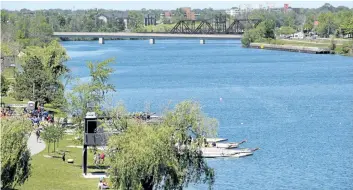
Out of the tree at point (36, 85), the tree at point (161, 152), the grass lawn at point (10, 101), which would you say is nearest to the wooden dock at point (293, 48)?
the grass lawn at point (10, 101)

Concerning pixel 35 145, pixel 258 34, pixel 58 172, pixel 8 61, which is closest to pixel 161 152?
pixel 58 172

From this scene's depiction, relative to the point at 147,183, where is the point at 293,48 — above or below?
below

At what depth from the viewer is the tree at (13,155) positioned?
2612 centimetres

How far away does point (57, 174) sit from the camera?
34.1 m

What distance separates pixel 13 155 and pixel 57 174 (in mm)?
7929

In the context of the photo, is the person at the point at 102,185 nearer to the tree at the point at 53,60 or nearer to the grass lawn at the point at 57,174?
the grass lawn at the point at 57,174

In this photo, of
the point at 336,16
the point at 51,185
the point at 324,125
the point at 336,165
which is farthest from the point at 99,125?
the point at 336,16

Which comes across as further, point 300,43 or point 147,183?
point 300,43

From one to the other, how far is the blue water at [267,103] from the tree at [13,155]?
1022 centimetres

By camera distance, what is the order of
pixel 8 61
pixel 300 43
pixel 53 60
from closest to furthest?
1. pixel 53 60
2. pixel 8 61
3. pixel 300 43

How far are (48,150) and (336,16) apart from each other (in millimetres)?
153530

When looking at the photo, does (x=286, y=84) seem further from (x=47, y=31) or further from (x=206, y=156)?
(x=47, y=31)

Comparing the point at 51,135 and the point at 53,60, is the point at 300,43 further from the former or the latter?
the point at 51,135

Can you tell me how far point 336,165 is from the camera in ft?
139
